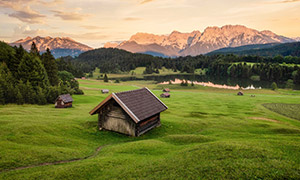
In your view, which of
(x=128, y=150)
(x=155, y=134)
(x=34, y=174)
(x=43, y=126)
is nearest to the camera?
(x=34, y=174)

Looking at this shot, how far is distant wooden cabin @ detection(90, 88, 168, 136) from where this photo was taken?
2478 centimetres

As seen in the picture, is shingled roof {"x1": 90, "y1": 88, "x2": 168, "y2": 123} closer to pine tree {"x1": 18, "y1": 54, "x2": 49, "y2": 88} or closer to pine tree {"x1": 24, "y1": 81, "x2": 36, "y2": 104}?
pine tree {"x1": 24, "y1": 81, "x2": 36, "y2": 104}

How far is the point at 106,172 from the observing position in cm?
1323

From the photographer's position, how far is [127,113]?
24.3 meters

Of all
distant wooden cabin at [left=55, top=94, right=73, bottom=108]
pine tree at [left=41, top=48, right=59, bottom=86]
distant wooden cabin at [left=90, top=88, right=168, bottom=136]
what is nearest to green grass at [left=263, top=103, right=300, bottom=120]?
distant wooden cabin at [left=90, top=88, right=168, bottom=136]

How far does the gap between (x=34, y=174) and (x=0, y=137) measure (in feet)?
31.0

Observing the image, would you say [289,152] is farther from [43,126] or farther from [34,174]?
[43,126]

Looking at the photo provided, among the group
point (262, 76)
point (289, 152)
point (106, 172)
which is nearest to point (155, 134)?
point (106, 172)

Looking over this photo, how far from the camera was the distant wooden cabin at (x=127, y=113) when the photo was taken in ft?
81.3

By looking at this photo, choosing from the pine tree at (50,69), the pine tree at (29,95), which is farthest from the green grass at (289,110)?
the pine tree at (50,69)

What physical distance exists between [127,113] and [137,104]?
2.66m

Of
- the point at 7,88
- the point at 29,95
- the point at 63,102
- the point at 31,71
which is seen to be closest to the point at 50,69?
the point at 31,71

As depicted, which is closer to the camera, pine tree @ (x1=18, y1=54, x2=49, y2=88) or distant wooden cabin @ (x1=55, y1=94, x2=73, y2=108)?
distant wooden cabin @ (x1=55, y1=94, x2=73, y2=108)

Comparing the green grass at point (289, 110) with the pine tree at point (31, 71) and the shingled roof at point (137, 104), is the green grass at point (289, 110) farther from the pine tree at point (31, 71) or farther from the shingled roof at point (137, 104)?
the pine tree at point (31, 71)
